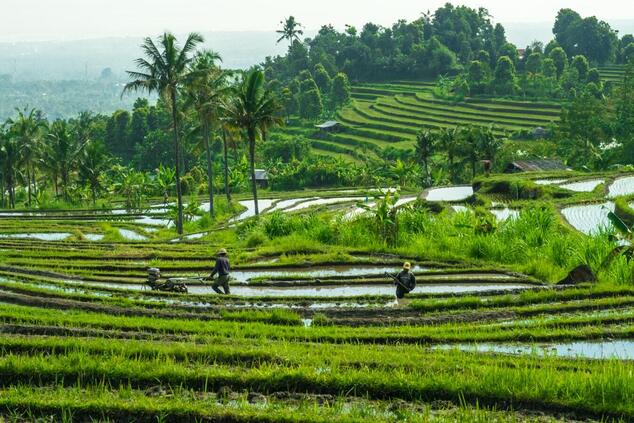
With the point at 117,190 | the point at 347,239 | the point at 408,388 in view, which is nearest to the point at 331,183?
the point at 117,190

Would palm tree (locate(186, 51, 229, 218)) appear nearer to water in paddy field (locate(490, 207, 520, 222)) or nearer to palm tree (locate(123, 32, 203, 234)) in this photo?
palm tree (locate(123, 32, 203, 234))

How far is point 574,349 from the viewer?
38.6 ft

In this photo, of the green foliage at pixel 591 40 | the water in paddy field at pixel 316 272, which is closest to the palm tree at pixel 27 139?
the water in paddy field at pixel 316 272

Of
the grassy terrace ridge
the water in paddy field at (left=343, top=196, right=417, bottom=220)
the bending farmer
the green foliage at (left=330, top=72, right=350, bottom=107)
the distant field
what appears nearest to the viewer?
the grassy terrace ridge

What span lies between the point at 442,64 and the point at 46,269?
9292 centimetres

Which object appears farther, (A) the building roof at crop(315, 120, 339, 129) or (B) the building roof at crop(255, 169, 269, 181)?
(A) the building roof at crop(315, 120, 339, 129)

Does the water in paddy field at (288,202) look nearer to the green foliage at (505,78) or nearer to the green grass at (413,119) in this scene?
the green grass at (413,119)

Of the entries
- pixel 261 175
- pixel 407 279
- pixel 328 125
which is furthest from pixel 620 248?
pixel 328 125

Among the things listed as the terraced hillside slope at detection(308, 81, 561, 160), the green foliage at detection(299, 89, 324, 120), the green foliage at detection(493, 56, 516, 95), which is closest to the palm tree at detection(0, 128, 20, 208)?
the terraced hillside slope at detection(308, 81, 561, 160)

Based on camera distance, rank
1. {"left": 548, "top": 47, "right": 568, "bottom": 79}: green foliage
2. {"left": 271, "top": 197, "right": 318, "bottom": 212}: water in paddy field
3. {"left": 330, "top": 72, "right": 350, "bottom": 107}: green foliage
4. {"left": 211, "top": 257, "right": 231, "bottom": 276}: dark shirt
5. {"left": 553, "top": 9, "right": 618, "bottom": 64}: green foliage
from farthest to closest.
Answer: {"left": 553, "top": 9, "right": 618, "bottom": 64}: green foliage, {"left": 548, "top": 47, "right": 568, "bottom": 79}: green foliage, {"left": 330, "top": 72, "right": 350, "bottom": 107}: green foliage, {"left": 271, "top": 197, "right": 318, "bottom": 212}: water in paddy field, {"left": 211, "top": 257, "right": 231, "bottom": 276}: dark shirt

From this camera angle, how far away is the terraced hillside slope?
245 ft

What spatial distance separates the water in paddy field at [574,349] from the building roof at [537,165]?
121 ft

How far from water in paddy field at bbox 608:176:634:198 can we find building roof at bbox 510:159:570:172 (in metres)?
10.2

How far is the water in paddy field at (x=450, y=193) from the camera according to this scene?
1402 inches
